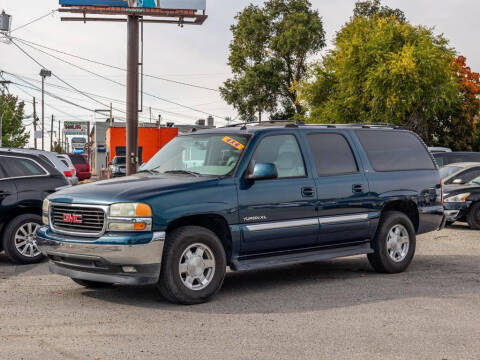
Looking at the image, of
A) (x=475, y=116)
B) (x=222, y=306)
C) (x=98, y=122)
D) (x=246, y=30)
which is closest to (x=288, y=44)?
(x=246, y=30)

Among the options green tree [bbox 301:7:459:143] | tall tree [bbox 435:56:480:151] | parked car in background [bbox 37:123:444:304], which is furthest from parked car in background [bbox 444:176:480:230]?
tall tree [bbox 435:56:480:151]

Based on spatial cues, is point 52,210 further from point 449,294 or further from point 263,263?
point 449,294

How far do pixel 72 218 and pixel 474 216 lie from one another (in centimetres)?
1068

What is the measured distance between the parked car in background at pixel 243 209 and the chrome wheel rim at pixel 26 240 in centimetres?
235

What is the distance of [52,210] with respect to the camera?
25.2 feet

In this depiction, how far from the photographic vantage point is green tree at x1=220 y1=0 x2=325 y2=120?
5656 centimetres

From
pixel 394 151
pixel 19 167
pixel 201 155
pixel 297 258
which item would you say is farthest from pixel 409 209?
pixel 19 167

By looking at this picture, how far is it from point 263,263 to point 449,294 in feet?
7.09

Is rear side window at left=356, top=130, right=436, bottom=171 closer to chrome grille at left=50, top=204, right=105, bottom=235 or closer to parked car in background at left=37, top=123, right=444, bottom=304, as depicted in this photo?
parked car in background at left=37, top=123, right=444, bottom=304

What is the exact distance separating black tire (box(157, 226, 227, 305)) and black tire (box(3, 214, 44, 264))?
3.83 metres

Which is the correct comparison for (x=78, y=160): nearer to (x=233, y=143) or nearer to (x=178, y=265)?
(x=233, y=143)

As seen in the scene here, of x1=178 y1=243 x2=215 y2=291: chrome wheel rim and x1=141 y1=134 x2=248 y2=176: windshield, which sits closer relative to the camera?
x1=178 y1=243 x2=215 y2=291: chrome wheel rim

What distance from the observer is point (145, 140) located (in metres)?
37.1

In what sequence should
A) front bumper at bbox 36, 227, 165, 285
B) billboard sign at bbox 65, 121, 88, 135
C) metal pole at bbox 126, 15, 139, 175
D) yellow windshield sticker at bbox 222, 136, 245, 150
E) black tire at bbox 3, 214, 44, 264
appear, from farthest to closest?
billboard sign at bbox 65, 121, 88, 135 → metal pole at bbox 126, 15, 139, 175 → black tire at bbox 3, 214, 44, 264 → yellow windshield sticker at bbox 222, 136, 245, 150 → front bumper at bbox 36, 227, 165, 285
